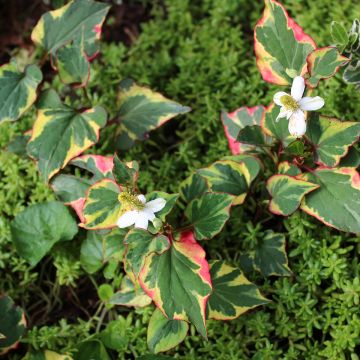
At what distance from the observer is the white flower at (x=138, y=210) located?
1361mm

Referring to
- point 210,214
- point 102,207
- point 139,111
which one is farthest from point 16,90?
point 210,214

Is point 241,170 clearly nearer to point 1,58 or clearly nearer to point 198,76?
point 198,76

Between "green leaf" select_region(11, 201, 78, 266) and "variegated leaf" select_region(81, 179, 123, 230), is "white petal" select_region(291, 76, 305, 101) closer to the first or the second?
"variegated leaf" select_region(81, 179, 123, 230)

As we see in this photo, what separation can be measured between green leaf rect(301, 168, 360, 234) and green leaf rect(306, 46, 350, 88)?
0.26 meters

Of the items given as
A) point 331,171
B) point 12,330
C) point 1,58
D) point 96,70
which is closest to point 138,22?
point 96,70

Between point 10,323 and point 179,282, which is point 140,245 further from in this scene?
point 10,323

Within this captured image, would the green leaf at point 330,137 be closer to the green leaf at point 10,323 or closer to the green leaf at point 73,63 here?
the green leaf at point 73,63

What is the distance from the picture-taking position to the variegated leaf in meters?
1.54

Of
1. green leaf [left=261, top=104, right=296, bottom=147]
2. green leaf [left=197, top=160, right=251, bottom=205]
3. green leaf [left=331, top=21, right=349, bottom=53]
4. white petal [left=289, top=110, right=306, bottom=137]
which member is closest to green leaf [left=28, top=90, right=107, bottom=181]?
green leaf [left=197, top=160, right=251, bottom=205]

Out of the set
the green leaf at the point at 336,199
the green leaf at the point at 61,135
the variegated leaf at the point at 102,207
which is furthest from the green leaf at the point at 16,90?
the green leaf at the point at 336,199

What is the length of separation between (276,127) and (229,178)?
203 mm

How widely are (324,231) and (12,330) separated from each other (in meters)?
0.99

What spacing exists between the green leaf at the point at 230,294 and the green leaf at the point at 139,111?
499 mm

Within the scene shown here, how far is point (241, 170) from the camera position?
1.69m
